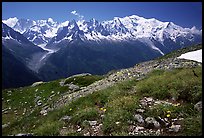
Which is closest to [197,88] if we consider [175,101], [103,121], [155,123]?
[175,101]

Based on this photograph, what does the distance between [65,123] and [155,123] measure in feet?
17.2

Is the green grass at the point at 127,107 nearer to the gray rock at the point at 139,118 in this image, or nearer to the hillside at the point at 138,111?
the hillside at the point at 138,111

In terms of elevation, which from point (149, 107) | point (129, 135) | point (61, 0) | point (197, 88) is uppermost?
point (61, 0)

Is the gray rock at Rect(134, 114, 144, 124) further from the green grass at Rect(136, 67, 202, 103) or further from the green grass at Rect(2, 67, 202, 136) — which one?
the green grass at Rect(136, 67, 202, 103)

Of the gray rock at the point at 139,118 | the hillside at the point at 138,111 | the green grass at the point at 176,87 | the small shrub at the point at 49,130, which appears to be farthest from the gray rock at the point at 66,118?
the green grass at the point at 176,87

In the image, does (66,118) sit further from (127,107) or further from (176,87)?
(176,87)

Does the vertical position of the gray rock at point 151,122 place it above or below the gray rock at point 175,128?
above

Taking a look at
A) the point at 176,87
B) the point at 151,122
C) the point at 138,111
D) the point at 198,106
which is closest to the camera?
the point at 151,122

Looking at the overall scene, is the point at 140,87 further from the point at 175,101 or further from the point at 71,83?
the point at 71,83

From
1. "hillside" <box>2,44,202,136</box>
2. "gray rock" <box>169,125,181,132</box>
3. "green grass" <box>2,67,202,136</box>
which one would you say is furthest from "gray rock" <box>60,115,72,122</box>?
"gray rock" <box>169,125,181,132</box>

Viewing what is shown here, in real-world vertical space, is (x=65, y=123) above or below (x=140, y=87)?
below

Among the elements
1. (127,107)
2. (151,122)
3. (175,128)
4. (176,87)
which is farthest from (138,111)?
(176,87)

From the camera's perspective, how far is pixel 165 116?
15.9 metres

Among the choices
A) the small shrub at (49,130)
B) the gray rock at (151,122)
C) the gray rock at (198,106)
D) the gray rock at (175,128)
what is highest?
the gray rock at (198,106)
